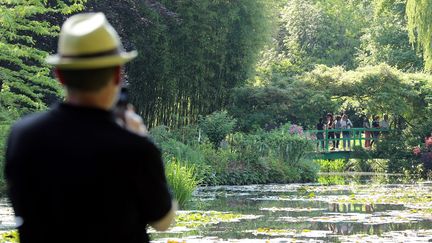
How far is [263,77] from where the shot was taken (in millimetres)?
38875

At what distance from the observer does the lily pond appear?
12258mm

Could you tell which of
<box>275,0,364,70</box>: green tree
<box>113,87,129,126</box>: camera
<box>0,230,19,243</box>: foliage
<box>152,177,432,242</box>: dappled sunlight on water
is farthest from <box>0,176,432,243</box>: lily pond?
<box>275,0,364,70</box>: green tree

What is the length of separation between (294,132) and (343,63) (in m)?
26.6

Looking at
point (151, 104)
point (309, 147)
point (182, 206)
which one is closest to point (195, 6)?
point (151, 104)

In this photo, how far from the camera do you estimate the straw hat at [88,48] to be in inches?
130

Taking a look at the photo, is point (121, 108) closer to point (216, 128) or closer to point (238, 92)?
point (216, 128)

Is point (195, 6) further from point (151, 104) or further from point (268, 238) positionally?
point (268, 238)

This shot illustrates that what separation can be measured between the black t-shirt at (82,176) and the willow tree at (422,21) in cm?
2425

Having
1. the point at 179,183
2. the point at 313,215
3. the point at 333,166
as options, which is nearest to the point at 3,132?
the point at 179,183

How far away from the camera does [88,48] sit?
331cm

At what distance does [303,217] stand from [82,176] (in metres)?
12.3

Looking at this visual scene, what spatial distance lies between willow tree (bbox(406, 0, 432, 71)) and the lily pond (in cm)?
557

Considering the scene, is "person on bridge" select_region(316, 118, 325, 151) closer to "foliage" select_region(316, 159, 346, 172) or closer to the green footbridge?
the green footbridge

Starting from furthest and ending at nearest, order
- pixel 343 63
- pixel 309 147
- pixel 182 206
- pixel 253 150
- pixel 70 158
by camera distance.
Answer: pixel 343 63 → pixel 309 147 → pixel 253 150 → pixel 182 206 → pixel 70 158
